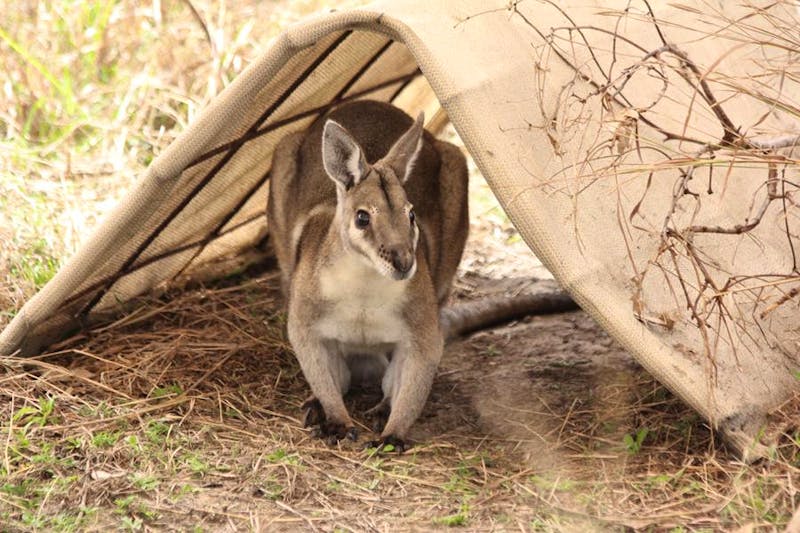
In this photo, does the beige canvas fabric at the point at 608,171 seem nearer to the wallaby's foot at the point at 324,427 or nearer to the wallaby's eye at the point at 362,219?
the wallaby's eye at the point at 362,219

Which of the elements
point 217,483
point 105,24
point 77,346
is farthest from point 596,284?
point 105,24

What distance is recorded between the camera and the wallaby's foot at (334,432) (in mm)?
4477

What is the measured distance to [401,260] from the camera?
404cm

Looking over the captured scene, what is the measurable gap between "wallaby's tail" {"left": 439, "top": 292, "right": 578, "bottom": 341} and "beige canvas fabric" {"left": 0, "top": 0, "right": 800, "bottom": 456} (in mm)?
1282

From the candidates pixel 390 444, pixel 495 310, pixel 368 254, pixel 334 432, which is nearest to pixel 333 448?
pixel 334 432

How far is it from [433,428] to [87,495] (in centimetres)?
146

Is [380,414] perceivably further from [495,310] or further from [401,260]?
[495,310]

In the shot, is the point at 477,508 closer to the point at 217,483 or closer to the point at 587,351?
the point at 217,483

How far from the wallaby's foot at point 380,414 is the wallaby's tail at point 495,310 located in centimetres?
73

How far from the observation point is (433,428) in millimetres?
4707

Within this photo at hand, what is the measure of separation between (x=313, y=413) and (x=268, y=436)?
253 mm

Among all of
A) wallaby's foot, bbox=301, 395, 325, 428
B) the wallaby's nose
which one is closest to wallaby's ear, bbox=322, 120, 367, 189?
the wallaby's nose

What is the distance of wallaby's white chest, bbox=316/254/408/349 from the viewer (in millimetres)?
4348

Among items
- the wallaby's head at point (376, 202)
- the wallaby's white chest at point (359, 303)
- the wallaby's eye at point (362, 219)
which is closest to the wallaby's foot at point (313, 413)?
the wallaby's white chest at point (359, 303)
